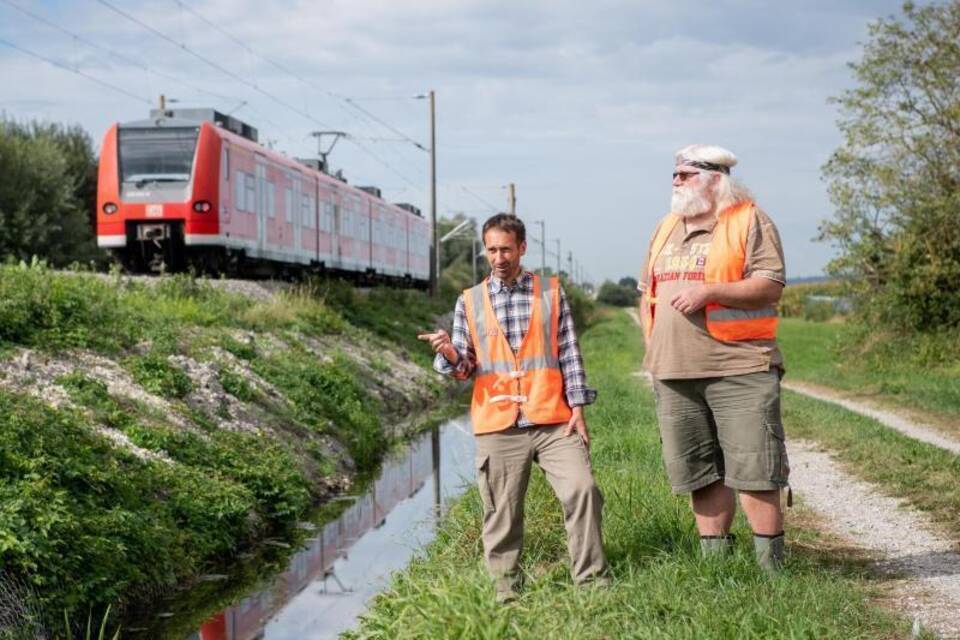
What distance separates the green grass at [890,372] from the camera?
17.4 m

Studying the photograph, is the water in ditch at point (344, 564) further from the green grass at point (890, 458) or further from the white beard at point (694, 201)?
the green grass at point (890, 458)

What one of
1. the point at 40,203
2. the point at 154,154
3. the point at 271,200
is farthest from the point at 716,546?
the point at 40,203

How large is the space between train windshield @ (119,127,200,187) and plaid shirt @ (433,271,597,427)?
16335mm

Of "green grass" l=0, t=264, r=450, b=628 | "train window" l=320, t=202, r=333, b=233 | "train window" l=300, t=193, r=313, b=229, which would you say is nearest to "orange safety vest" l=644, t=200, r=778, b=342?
"green grass" l=0, t=264, r=450, b=628

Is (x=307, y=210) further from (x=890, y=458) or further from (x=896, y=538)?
(x=896, y=538)

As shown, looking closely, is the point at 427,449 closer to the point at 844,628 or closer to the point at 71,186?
the point at 844,628

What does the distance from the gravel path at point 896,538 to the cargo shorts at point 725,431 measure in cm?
86

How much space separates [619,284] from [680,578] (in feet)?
440

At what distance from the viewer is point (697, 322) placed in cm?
554

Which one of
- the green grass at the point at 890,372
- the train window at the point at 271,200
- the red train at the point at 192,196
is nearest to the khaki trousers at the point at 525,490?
the green grass at the point at 890,372

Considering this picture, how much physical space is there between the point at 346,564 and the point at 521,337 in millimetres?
4131

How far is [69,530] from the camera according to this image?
22.4ft

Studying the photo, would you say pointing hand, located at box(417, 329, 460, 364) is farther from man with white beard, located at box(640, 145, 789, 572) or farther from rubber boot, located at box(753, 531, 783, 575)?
rubber boot, located at box(753, 531, 783, 575)

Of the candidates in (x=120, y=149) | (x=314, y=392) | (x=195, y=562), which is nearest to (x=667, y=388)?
(x=195, y=562)
